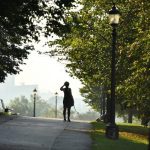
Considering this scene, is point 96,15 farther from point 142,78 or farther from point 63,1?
point 63,1

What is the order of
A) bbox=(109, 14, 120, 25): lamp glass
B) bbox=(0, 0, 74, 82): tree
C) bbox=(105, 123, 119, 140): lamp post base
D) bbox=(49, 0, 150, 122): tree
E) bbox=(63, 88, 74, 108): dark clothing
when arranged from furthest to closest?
1. bbox=(49, 0, 150, 122): tree
2. bbox=(63, 88, 74, 108): dark clothing
3. bbox=(109, 14, 120, 25): lamp glass
4. bbox=(105, 123, 119, 140): lamp post base
5. bbox=(0, 0, 74, 82): tree

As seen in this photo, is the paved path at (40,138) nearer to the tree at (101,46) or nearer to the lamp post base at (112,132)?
the lamp post base at (112,132)

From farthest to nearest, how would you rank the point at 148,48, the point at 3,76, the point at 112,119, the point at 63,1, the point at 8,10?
the point at 3,76 → the point at 148,48 → the point at 112,119 → the point at 63,1 → the point at 8,10

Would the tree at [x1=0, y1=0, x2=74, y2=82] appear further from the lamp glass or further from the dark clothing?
the dark clothing

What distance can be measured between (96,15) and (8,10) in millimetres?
18449

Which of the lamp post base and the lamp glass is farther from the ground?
the lamp glass

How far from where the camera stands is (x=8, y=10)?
1414 centimetres

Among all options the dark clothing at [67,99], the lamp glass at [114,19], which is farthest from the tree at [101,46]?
the lamp glass at [114,19]

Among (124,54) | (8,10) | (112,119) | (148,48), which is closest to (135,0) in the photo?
(148,48)

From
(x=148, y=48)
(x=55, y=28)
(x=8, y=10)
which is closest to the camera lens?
(x=8, y=10)

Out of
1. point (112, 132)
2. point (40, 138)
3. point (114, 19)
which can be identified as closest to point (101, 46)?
point (114, 19)

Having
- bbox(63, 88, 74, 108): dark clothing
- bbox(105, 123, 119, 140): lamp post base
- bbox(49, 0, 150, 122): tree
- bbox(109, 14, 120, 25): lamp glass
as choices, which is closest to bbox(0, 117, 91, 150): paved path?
bbox(105, 123, 119, 140): lamp post base

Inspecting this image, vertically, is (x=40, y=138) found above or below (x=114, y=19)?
below

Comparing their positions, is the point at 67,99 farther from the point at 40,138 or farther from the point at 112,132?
the point at 40,138
